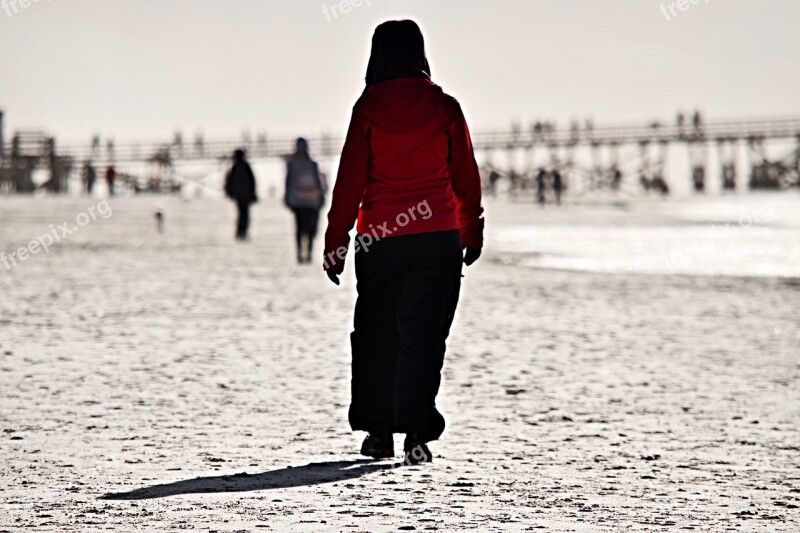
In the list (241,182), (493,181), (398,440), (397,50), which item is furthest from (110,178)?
(397,50)

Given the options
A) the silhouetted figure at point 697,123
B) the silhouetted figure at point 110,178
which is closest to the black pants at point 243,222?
the silhouetted figure at point 110,178

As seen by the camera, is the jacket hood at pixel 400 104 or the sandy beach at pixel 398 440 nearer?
the sandy beach at pixel 398 440

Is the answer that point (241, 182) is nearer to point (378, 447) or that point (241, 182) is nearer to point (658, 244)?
point (658, 244)

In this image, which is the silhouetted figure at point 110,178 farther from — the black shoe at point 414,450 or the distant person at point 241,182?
the black shoe at point 414,450

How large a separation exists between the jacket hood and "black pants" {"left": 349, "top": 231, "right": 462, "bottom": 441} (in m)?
0.39

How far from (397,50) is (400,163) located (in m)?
0.39

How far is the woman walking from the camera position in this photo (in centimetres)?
477

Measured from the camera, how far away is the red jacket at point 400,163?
477cm

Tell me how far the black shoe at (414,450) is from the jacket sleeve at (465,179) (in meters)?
0.70

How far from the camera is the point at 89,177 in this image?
61.3 metres

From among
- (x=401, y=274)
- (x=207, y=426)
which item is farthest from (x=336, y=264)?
(x=207, y=426)

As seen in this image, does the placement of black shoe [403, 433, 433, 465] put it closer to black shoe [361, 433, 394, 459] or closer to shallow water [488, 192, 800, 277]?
black shoe [361, 433, 394, 459]

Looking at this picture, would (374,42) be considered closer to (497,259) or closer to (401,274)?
(401,274)

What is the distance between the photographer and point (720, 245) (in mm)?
21484
